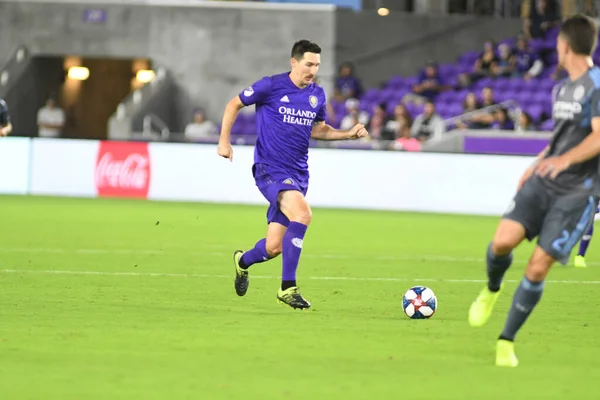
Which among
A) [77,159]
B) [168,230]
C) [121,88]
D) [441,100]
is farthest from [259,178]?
[121,88]

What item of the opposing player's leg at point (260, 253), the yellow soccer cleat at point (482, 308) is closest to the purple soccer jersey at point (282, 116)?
the opposing player's leg at point (260, 253)

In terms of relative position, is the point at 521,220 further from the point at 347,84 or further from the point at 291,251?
the point at 347,84

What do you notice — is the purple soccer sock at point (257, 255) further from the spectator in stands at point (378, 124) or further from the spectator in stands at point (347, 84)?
the spectator in stands at point (347, 84)

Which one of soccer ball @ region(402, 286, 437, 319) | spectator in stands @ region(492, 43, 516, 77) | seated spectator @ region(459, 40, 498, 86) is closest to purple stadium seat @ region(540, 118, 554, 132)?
spectator in stands @ region(492, 43, 516, 77)

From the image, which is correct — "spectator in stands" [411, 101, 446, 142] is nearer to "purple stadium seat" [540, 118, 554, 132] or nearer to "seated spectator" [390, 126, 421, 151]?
"seated spectator" [390, 126, 421, 151]

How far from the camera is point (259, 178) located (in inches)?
418

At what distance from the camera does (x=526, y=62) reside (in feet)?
99.4

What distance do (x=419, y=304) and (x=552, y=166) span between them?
8.57ft

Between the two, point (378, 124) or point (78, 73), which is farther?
point (78, 73)

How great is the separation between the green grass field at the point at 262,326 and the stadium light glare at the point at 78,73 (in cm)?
1973

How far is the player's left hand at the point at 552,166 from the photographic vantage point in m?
7.28

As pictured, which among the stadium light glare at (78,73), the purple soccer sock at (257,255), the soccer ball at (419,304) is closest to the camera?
the soccer ball at (419,304)

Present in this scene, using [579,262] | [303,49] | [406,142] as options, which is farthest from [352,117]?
[303,49]

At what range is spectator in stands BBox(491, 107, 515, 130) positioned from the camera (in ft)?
88.2
